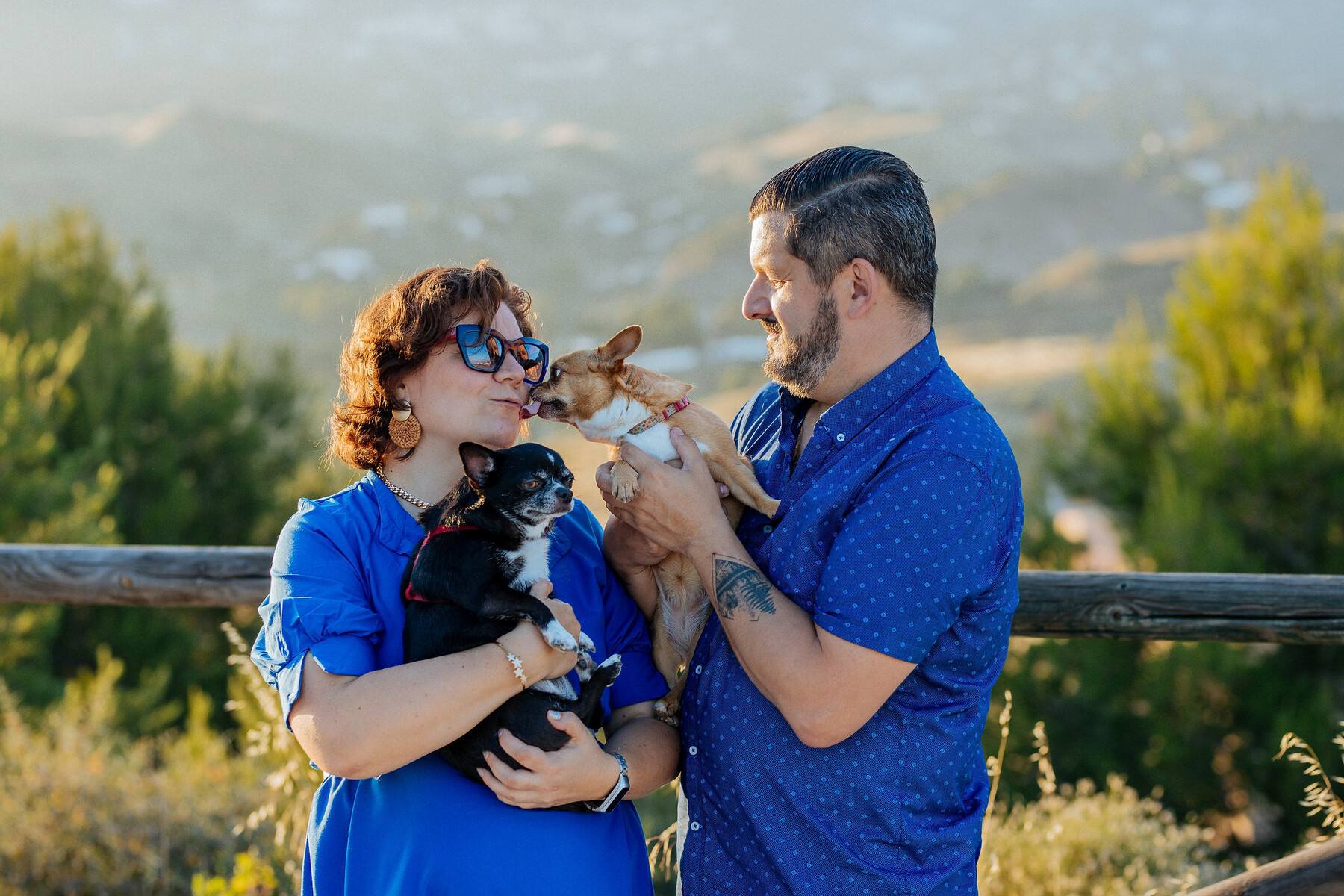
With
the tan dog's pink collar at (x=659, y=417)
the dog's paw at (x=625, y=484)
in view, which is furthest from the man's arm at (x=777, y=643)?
the tan dog's pink collar at (x=659, y=417)

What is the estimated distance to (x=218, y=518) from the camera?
12.2 meters

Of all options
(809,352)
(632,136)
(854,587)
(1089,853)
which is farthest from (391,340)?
(632,136)

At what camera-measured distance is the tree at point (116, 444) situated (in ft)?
28.7

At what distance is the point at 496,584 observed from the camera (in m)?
2.12

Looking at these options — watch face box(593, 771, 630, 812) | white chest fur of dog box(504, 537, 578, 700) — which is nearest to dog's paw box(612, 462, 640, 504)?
white chest fur of dog box(504, 537, 578, 700)

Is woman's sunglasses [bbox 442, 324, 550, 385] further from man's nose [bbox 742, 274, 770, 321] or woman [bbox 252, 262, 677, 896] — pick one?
man's nose [bbox 742, 274, 770, 321]

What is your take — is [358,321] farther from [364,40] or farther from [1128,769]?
[364,40]

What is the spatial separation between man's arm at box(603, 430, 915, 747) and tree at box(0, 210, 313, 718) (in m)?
8.30

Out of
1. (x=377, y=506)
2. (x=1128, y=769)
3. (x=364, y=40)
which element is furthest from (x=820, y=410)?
(x=364, y=40)

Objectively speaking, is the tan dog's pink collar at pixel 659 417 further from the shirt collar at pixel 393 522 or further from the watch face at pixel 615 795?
the watch face at pixel 615 795

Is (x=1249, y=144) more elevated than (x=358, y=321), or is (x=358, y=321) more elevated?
(x=1249, y=144)

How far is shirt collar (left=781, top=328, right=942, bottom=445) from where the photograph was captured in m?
2.02

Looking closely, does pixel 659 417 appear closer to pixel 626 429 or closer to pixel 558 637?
pixel 626 429

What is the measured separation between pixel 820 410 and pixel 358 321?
1.21m
